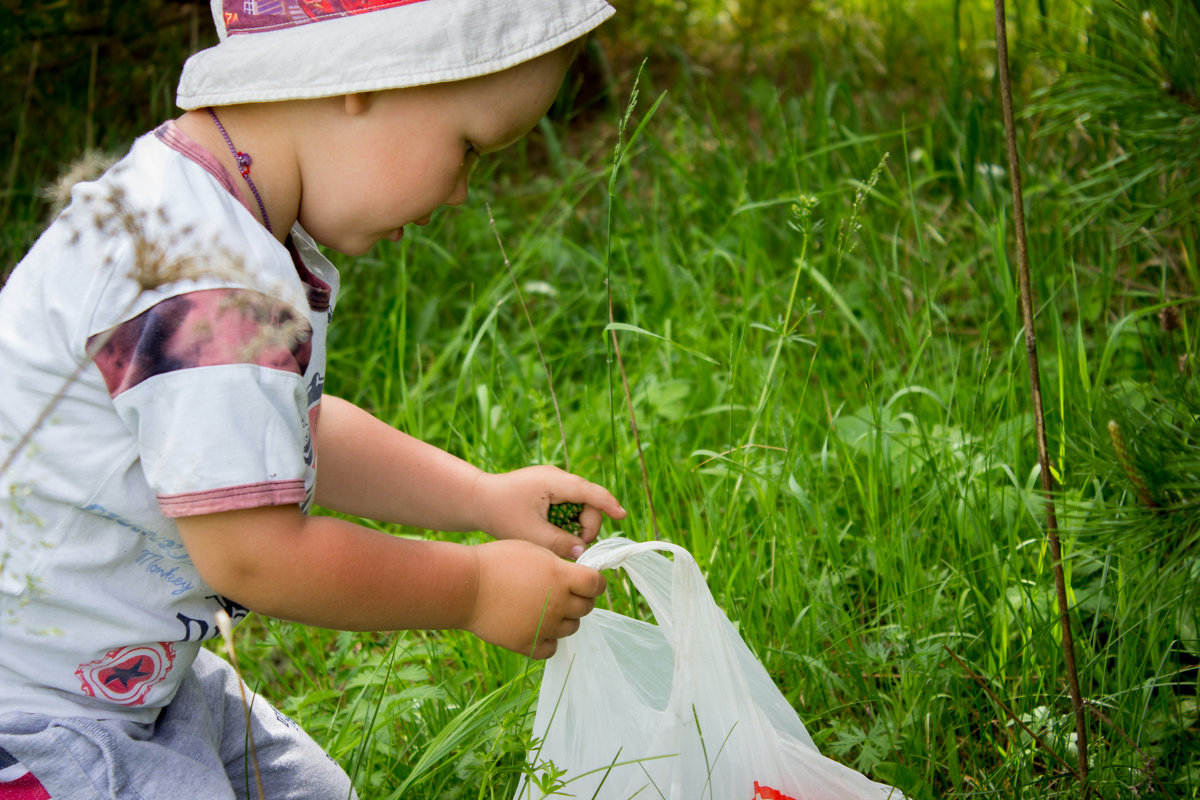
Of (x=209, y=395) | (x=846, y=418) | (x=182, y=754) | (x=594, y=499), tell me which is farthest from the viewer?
(x=846, y=418)

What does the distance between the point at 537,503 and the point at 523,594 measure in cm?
26

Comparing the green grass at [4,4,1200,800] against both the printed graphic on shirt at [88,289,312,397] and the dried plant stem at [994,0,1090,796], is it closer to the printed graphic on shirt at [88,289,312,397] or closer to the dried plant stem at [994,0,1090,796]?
the dried plant stem at [994,0,1090,796]

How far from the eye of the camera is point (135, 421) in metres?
0.99

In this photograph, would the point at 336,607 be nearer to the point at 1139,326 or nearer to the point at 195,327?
the point at 195,327

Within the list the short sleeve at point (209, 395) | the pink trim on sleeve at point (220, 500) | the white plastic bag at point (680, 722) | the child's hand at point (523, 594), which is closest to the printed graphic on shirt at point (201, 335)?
the short sleeve at point (209, 395)

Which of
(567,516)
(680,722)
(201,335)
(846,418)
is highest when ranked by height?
(201,335)

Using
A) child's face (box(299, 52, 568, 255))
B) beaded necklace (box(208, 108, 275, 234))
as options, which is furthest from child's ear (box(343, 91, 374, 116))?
beaded necklace (box(208, 108, 275, 234))

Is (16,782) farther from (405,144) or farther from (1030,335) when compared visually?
(1030,335)

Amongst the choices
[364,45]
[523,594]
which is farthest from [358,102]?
[523,594]

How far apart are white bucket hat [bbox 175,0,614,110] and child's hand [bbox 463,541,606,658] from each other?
49 cm

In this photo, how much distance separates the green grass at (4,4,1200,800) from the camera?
1.38 meters

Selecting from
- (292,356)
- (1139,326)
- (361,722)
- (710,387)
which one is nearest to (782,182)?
(710,387)

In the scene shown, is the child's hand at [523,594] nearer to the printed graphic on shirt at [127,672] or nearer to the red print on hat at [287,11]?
the printed graphic on shirt at [127,672]

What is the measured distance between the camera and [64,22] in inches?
122
